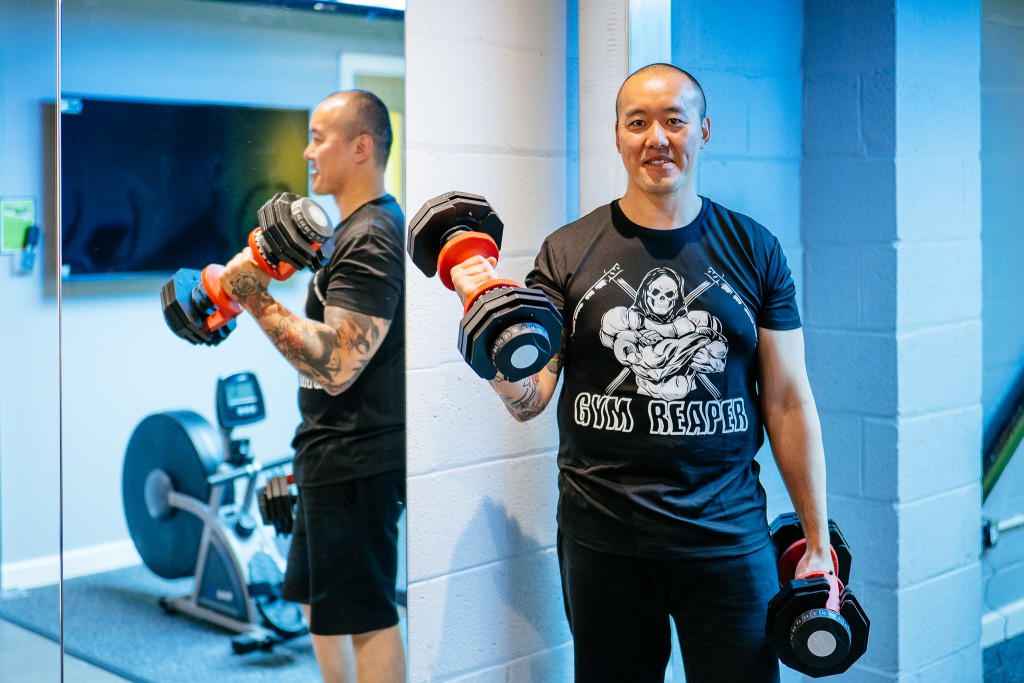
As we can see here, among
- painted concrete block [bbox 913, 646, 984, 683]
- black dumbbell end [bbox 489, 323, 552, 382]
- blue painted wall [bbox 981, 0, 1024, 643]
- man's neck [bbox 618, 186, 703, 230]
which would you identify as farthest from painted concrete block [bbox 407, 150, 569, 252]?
blue painted wall [bbox 981, 0, 1024, 643]

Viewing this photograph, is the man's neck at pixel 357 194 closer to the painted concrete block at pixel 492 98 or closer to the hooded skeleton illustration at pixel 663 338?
the painted concrete block at pixel 492 98

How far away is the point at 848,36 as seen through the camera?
2.49m

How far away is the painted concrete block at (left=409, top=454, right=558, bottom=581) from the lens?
1.97 metres

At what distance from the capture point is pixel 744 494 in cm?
183

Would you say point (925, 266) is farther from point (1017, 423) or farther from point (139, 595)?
point (139, 595)

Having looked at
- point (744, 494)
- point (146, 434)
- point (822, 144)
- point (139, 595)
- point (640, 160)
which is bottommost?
point (139, 595)

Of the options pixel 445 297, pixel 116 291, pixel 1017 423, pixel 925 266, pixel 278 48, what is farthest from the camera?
pixel 1017 423

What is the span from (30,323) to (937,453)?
2.05 metres

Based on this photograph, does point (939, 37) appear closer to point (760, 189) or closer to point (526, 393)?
point (760, 189)

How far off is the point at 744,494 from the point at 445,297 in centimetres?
65

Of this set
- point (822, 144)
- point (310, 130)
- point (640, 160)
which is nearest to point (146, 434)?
point (310, 130)

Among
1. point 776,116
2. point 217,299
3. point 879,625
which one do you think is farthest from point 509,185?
point 879,625

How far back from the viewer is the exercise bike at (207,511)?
167 cm

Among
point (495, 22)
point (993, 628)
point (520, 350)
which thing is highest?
point (495, 22)
